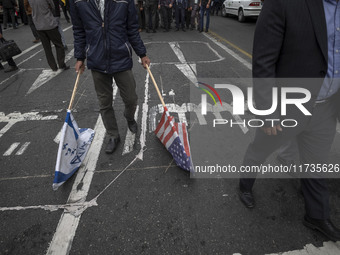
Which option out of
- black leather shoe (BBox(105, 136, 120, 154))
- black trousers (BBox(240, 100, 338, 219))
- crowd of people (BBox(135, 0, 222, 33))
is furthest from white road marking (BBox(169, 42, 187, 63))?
black trousers (BBox(240, 100, 338, 219))

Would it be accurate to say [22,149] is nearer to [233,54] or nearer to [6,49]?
[6,49]

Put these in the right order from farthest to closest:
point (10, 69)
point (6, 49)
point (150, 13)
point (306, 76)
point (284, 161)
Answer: point (150, 13) < point (10, 69) < point (6, 49) < point (284, 161) < point (306, 76)

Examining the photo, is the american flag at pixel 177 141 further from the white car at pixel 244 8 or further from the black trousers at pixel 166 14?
the white car at pixel 244 8

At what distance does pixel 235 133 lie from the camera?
3646 millimetres

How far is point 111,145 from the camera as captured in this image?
11.0 feet

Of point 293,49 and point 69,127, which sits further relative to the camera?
point 69,127

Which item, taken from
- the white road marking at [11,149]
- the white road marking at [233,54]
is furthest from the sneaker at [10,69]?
the white road marking at [233,54]

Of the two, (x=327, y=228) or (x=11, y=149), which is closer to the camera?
(x=327, y=228)

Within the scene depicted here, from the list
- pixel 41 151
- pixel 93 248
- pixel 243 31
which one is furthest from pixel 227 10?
pixel 93 248

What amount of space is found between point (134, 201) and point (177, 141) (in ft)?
2.56

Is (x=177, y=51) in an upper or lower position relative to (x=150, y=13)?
lower

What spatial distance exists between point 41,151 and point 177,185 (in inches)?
77.1

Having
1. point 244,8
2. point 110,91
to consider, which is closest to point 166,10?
point 244,8

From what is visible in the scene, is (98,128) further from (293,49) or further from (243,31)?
(243,31)
